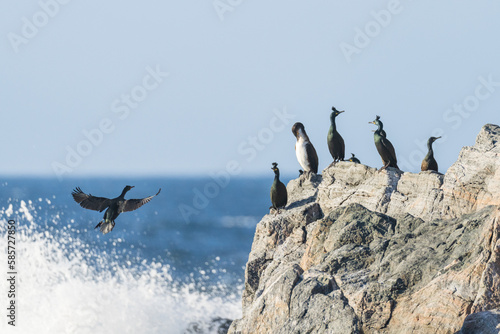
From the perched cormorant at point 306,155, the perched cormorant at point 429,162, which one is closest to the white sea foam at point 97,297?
the perched cormorant at point 306,155

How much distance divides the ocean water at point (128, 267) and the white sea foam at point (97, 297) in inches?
2.1

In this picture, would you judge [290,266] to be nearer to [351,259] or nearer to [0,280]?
[351,259]

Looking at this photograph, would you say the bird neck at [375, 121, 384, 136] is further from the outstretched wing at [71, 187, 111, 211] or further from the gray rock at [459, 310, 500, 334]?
the gray rock at [459, 310, 500, 334]

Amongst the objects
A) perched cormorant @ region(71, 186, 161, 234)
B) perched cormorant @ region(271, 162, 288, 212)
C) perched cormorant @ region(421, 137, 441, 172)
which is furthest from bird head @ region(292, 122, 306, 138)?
perched cormorant @ region(71, 186, 161, 234)

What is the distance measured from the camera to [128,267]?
4866 cm

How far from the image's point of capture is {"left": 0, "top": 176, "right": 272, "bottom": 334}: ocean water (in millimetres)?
27344

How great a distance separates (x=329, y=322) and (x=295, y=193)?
6739 mm

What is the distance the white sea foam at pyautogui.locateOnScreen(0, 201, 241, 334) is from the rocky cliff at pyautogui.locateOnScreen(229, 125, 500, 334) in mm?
12546

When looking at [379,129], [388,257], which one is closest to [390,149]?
[379,129]

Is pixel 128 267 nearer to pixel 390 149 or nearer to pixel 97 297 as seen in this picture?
pixel 97 297

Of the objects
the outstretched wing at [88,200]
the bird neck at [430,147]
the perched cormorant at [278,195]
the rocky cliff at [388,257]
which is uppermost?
the outstretched wing at [88,200]

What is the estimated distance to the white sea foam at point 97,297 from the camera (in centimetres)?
2648

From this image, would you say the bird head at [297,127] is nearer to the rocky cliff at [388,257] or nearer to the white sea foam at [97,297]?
the rocky cliff at [388,257]

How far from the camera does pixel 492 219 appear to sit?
10.4 m
